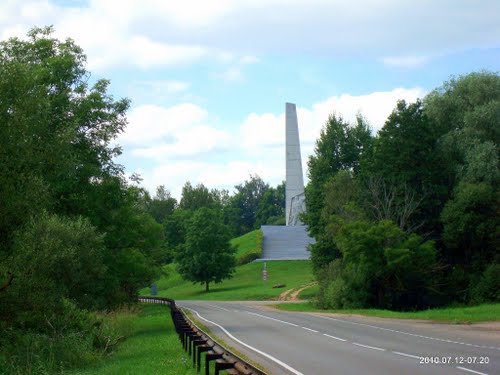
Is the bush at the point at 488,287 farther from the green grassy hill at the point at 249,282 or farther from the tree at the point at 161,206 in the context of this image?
the tree at the point at 161,206

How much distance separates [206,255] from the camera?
83625 millimetres

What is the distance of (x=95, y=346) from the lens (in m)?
24.0

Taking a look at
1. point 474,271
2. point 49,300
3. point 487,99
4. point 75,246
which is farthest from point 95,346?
point 487,99

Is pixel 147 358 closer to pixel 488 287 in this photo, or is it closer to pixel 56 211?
pixel 56 211

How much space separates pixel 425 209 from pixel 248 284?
130 feet

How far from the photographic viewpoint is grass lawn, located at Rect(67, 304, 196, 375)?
679 inches

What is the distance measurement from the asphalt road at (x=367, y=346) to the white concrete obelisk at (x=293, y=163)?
190ft

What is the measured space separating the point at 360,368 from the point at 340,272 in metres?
32.9

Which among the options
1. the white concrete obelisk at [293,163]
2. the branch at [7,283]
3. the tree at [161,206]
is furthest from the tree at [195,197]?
the branch at [7,283]

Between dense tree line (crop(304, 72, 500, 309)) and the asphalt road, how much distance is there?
37.3 feet

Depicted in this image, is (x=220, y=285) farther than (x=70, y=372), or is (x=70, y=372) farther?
(x=220, y=285)

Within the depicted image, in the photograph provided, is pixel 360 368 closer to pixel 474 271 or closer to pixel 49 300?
pixel 49 300

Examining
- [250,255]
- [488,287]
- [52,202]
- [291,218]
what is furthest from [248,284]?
[52,202]

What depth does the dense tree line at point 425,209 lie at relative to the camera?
43.3 m
